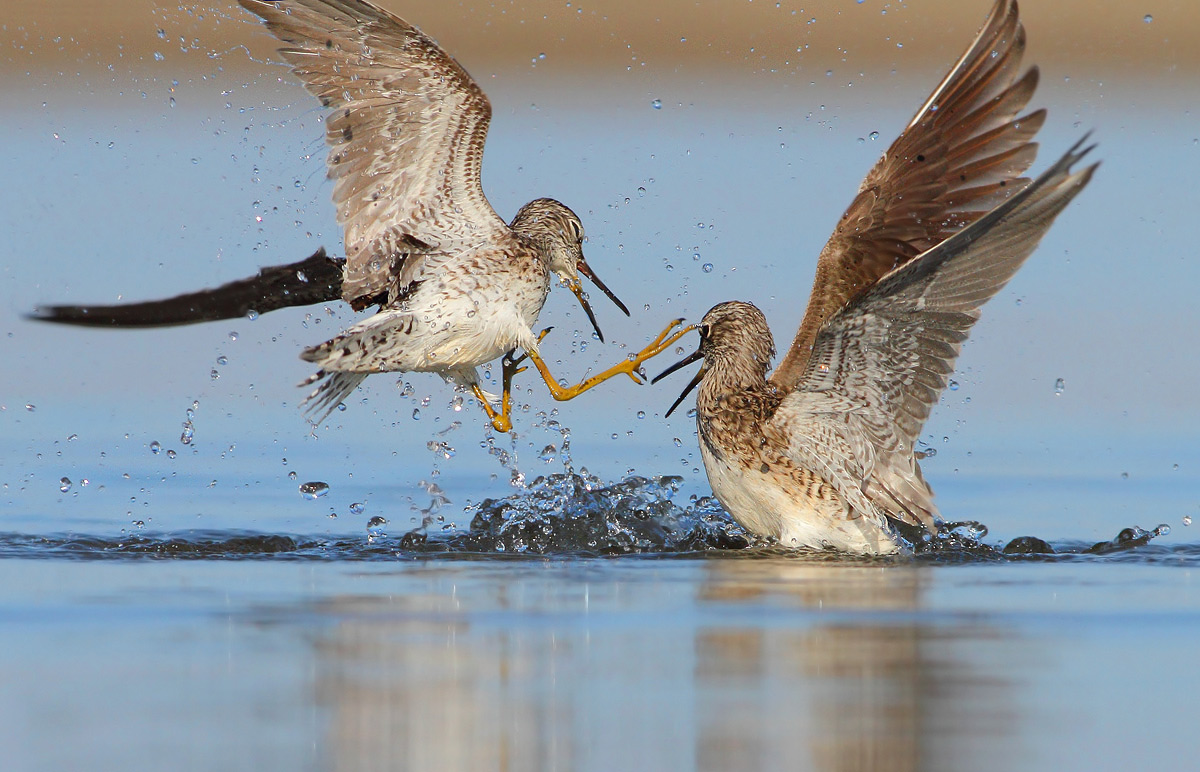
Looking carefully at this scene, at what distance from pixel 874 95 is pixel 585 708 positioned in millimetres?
16033

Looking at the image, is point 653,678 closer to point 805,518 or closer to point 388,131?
point 805,518

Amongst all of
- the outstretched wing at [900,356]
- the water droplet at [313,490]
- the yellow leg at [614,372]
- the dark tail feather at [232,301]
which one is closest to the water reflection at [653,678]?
the outstretched wing at [900,356]

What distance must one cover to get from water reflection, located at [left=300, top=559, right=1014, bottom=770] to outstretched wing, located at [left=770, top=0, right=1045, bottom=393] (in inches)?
82.0

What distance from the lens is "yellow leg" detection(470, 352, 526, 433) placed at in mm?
8023

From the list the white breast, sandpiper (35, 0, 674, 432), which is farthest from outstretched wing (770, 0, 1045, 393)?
sandpiper (35, 0, 674, 432)

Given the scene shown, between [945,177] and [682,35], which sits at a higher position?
[682,35]

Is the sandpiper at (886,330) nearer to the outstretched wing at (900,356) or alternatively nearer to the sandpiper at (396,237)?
the outstretched wing at (900,356)

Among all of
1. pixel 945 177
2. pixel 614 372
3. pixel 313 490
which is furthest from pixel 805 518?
pixel 313 490

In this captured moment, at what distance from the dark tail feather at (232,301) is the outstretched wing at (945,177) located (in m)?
2.02

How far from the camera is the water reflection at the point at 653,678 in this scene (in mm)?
4227

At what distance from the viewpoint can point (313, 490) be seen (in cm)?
836

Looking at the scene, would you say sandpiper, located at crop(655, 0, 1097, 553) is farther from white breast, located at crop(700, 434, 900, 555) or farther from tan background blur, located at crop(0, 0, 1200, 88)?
tan background blur, located at crop(0, 0, 1200, 88)

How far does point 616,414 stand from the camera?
1028cm

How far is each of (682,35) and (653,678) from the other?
18676mm
